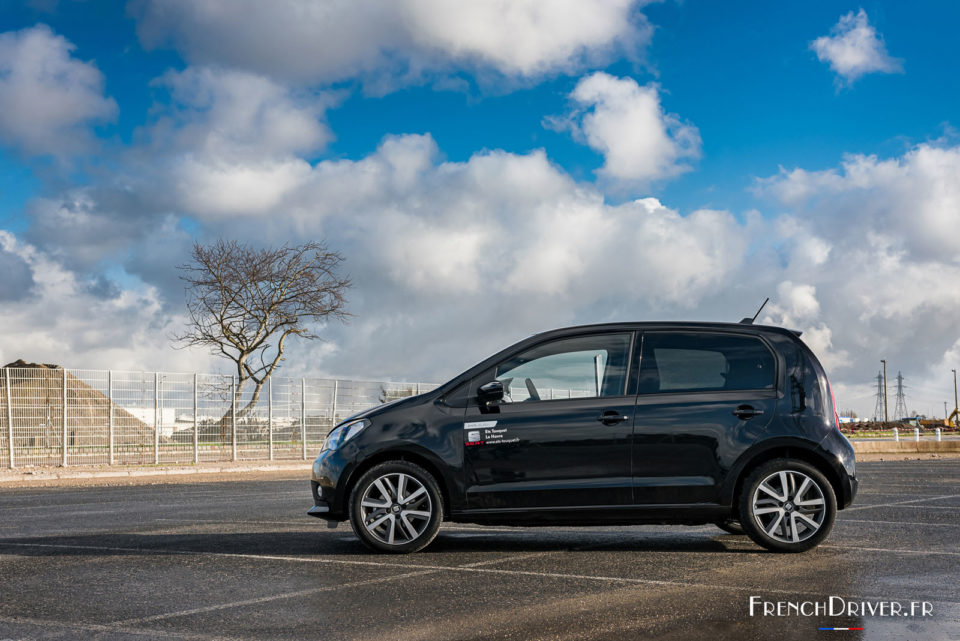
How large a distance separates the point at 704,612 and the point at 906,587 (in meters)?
1.56

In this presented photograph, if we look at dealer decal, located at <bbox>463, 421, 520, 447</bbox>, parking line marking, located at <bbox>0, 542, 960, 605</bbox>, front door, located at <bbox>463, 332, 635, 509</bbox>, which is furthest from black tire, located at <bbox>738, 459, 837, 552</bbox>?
dealer decal, located at <bbox>463, 421, 520, 447</bbox>

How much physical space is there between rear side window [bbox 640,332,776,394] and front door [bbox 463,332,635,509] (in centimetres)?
32

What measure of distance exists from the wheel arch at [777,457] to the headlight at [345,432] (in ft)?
9.30

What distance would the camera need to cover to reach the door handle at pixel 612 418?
288 inches

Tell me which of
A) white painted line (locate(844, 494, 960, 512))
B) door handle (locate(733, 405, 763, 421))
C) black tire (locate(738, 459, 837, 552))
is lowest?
white painted line (locate(844, 494, 960, 512))

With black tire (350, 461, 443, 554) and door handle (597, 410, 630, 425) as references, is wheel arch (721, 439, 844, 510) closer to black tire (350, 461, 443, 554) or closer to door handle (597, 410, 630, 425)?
door handle (597, 410, 630, 425)

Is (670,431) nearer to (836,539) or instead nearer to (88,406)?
(836,539)

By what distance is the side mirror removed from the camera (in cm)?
726

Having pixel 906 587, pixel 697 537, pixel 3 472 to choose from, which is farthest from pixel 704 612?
pixel 3 472

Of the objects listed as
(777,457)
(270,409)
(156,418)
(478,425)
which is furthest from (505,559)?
(270,409)

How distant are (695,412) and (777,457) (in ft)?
2.38

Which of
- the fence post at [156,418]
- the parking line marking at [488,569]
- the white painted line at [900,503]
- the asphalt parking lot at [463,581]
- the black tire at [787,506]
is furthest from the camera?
the fence post at [156,418]

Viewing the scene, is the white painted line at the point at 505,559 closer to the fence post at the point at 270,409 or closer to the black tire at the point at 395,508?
the black tire at the point at 395,508

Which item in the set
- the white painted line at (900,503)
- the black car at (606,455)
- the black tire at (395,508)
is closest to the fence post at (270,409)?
the white painted line at (900,503)
